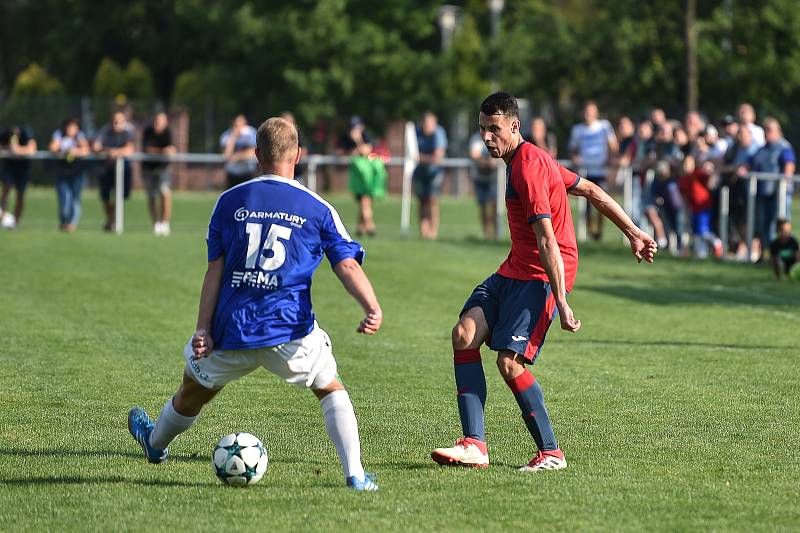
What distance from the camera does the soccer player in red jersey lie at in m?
6.77

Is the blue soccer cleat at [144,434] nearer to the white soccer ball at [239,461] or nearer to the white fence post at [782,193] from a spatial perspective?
the white soccer ball at [239,461]

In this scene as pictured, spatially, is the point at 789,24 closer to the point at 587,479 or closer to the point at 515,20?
the point at 515,20

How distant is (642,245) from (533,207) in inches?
32.7

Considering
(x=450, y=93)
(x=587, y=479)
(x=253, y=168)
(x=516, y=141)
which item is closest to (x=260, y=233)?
(x=516, y=141)

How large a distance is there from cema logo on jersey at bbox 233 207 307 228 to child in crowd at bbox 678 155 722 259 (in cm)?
1435

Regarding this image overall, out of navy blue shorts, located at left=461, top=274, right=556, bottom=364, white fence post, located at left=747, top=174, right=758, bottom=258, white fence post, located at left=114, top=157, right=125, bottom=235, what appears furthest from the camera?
white fence post, located at left=114, top=157, right=125, bottom=235

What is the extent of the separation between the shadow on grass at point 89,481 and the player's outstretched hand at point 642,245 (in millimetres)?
2398

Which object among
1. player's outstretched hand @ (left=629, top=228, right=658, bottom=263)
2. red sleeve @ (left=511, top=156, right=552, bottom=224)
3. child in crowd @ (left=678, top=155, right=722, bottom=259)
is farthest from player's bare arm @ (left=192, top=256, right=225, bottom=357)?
child in crowd @ (left=678, top=155, right=722, bottom=259)

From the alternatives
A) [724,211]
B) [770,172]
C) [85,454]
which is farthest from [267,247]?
[724,211]

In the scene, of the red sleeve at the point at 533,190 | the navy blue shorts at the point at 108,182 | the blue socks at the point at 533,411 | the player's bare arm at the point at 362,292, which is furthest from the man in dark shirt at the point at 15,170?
the player's bare arm at the point at 362,292

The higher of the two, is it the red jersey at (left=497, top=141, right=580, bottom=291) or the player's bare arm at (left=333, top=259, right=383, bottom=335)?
the red jersey at (left=497, top=141, right=580, bottom=291)

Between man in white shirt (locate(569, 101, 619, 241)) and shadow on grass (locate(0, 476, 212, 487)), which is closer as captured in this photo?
shadow on grass (locate(0, 476, 212, 487))

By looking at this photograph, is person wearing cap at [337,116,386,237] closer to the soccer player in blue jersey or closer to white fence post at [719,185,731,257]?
white fence post at [719,185,731,257]

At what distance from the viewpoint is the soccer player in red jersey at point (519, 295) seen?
6.77 metres
